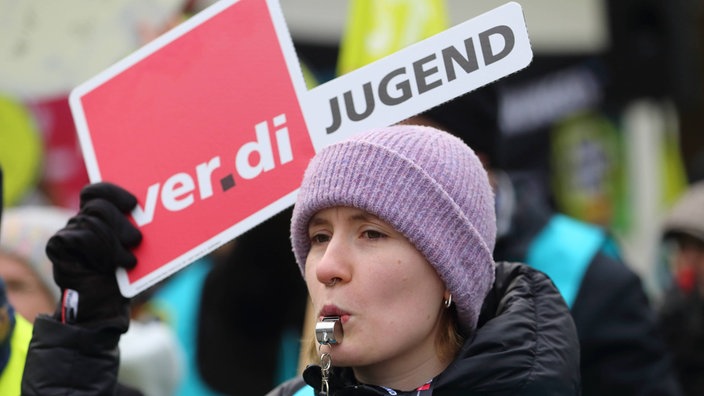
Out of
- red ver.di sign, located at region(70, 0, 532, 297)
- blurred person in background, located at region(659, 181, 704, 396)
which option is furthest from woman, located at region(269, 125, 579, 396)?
blurred person in background, located at region(659, 181, 704, 396)

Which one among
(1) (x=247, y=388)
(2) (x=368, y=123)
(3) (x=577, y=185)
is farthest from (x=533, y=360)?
(3) (x=577, y=185)

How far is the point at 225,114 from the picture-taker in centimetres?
257

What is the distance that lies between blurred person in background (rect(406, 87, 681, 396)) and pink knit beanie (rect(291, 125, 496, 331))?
1.06 m

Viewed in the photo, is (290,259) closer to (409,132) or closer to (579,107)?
(409,132)

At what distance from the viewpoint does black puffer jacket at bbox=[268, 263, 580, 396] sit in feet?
7.34

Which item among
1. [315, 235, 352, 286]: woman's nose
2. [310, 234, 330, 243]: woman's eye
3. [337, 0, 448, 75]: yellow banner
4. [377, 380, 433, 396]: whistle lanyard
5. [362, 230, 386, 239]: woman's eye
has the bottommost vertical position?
[377, 380, 433, 396]: whistle lanyard

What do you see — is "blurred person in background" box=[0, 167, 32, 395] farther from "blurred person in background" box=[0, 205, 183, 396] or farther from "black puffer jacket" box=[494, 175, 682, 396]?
"black puffer jacket" box=[494, 175, 682, 396]

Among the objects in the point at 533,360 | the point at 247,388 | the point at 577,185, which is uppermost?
the point at 577,185

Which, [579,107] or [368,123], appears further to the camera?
[579,107]

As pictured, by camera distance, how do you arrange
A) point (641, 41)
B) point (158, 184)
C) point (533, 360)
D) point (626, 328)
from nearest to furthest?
point (533, 360)
point (158, 184)
point (626, 328)
point (641, 41)

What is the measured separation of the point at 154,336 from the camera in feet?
13.4

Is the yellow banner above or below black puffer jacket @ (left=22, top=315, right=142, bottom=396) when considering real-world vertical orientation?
above

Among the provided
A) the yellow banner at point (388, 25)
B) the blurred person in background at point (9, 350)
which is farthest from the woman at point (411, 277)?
the yellow banner at point (388, 25)

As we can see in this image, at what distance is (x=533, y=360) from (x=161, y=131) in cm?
89
